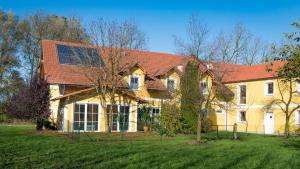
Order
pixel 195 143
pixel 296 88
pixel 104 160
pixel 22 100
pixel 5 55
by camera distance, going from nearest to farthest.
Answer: pixel 104 160, pixel 195 143, pixel 22 100, pixel 296 88, pixel 5 55

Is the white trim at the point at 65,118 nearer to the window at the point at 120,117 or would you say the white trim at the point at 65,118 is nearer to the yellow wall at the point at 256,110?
the window at the point at 120,117

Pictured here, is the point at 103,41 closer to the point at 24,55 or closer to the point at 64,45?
the point at 64,45

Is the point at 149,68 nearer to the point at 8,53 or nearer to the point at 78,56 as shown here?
the point at 78,56

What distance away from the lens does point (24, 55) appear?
5516 cm

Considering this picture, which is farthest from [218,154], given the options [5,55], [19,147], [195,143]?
[5,55]

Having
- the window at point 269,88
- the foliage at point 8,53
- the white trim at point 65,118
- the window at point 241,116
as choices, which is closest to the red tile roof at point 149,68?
the window at point 269,88

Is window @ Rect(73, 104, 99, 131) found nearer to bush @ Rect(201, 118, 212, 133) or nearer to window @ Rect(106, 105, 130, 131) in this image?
window @ Rect(106, 105, 130, 131)

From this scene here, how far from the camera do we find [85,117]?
29.6 metres

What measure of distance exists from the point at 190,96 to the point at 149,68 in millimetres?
8229

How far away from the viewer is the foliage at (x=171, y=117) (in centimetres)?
2956

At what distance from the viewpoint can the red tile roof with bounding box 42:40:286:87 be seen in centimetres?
3038

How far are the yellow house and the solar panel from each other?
9 cm

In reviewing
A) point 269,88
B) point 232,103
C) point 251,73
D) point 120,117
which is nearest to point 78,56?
point 120,117

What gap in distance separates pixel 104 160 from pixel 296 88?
24959mm
